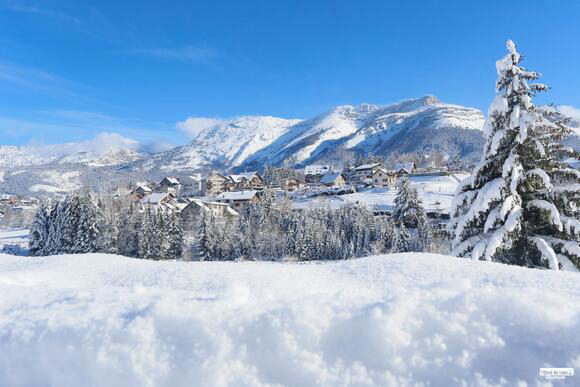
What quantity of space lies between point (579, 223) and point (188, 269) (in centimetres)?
1117

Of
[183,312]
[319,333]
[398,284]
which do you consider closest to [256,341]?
[319,333]

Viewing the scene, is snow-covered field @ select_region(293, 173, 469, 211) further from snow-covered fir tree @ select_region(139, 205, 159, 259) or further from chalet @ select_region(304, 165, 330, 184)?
chalet @ select_region(304, 165, 330, 184)

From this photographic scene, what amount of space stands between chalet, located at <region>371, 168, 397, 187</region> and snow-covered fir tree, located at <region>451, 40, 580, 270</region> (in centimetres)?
9723

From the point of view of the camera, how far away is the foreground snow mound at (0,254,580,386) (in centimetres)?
343

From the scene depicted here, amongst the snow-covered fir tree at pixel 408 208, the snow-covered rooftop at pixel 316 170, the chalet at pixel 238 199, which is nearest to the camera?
the snow-covered fir tree at pixel 408 208

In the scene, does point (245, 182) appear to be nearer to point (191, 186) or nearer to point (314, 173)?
point (314, 173)

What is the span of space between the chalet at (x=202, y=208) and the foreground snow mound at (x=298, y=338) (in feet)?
245

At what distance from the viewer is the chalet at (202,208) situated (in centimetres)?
8471

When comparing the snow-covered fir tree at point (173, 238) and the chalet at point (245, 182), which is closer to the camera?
the snow-covered fir tree at point (173, 238)

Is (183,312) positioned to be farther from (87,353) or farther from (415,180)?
(415,180)

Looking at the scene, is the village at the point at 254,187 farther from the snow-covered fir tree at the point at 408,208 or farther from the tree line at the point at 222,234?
the snow-covered fir tree at the point at 408,208

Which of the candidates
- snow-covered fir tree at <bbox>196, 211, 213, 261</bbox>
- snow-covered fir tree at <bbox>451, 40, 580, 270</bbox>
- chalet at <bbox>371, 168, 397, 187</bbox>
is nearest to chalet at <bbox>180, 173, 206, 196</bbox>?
chalet at <bbox>371, 168, 397, 187</bbox>

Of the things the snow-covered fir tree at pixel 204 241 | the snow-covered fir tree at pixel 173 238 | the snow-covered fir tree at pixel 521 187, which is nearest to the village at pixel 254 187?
the snow-covered fir tree at pixel 173 238

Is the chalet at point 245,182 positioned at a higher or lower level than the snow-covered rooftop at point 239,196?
higher
